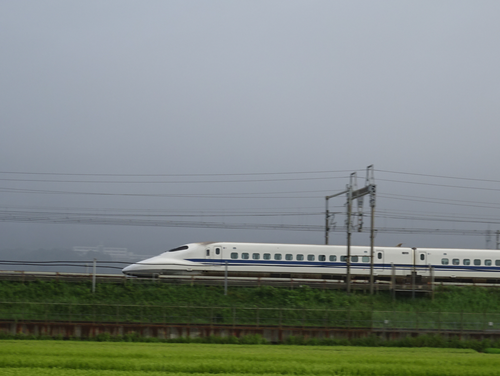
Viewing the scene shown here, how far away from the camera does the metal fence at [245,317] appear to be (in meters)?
32.2

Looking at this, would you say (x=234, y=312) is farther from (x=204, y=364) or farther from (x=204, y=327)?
(x=204, y=364)

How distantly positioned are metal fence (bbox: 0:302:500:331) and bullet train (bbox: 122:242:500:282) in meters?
10.5

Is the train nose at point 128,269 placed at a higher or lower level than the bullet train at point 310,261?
lower

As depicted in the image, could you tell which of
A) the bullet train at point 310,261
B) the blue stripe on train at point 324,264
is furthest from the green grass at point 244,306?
the bullet train at point 310,261

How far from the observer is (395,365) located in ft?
71.2

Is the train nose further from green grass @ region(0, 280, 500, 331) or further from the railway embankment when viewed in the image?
the railway embankment

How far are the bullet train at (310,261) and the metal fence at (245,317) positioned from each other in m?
10.5

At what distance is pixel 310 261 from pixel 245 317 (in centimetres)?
1371

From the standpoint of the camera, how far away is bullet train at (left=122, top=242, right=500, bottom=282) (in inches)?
1750

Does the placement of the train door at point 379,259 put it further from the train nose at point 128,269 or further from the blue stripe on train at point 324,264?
the train nose at point 128,269

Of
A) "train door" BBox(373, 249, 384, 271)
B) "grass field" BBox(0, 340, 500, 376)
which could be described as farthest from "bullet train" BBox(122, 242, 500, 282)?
"grass field" BBox(0, 340, 500, 376)

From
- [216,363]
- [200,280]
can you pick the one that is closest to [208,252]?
[200,280]

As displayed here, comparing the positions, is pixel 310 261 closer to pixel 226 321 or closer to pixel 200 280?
pixel 200 280

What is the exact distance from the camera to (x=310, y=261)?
→ 1801 inches
